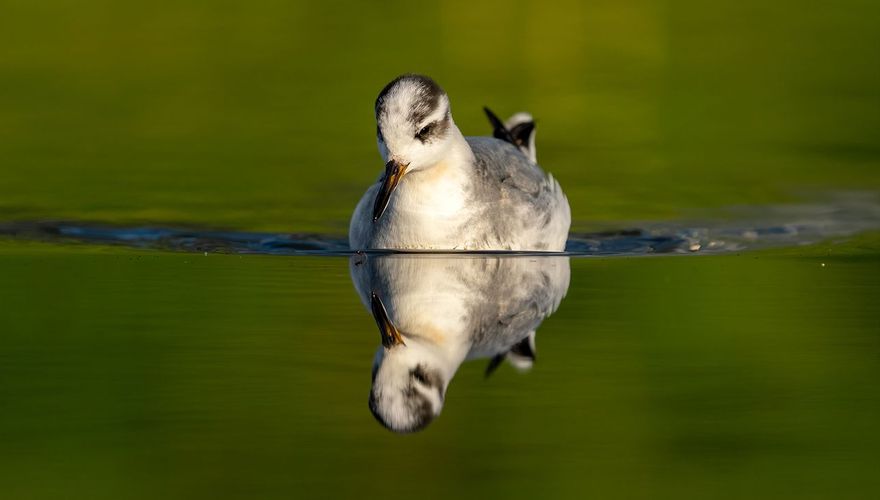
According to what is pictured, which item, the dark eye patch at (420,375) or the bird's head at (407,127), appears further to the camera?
the bird's head at (407,127)

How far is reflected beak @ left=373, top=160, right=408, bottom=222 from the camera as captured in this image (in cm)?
1168

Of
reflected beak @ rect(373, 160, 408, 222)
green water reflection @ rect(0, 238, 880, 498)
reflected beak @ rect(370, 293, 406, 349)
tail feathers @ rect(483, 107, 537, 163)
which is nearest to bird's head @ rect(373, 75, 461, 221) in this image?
reflected beak @ rect(373, 160, 408, 222)

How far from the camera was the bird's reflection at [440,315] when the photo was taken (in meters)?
8.39

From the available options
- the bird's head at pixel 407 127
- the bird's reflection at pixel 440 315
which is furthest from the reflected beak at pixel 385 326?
the bird's head at pixel 407 127

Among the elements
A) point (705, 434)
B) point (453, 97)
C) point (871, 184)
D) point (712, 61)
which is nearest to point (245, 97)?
point (453, 97)

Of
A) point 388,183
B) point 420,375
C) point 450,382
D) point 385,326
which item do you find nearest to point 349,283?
point 388,183

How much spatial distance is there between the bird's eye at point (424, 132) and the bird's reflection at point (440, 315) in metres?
0.80

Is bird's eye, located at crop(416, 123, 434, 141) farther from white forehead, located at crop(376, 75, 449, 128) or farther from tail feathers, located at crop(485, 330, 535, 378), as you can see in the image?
tail feathers, located at crop(485, 330, 535, 378)

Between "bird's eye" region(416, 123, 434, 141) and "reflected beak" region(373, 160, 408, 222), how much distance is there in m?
0.22

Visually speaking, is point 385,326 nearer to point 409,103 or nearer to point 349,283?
point 349,283

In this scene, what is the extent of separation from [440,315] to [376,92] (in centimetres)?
1116

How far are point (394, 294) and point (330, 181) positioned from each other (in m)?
6.46

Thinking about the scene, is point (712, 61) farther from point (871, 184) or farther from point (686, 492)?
point (686, 492)

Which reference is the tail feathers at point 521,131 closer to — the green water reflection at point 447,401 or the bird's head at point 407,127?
the bird's head at point 407,127
